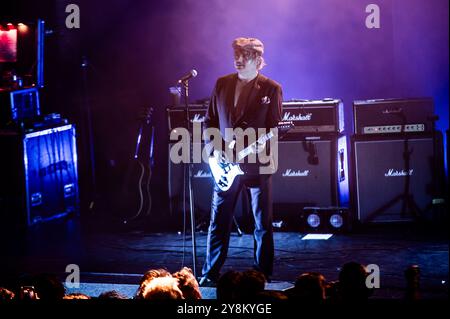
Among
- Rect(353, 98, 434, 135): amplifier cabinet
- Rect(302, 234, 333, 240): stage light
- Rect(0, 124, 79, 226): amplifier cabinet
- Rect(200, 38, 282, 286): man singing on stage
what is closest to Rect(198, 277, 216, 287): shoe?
Rect(200, 38, 282, 286): man singing on stage

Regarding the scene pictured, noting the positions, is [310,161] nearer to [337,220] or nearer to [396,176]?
[337,220]

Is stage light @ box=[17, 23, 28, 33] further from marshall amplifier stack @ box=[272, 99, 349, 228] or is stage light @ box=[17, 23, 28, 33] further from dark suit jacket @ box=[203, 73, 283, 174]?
dark suit jacket @ box=[203, 73, 283, 174]

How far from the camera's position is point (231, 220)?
6078mm

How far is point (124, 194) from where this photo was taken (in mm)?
10438

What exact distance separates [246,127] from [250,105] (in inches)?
7.4

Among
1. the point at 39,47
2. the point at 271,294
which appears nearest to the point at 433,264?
the point at 271,294

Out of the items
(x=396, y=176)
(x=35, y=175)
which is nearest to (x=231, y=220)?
(x=396, y=176)

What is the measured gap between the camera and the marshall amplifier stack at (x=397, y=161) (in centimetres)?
833

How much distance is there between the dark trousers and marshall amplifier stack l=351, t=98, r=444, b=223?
261 centimetres

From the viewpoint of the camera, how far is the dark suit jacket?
603 centimetres

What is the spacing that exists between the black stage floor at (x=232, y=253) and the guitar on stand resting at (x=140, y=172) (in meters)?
1.13

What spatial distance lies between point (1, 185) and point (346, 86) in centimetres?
451
